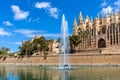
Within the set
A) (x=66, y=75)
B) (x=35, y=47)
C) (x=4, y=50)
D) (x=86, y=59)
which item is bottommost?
(x=66, y=75)

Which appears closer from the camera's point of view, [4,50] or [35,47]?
[35,47]

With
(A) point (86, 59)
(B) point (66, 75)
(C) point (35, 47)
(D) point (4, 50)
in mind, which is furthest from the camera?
(D) point (4, 50)

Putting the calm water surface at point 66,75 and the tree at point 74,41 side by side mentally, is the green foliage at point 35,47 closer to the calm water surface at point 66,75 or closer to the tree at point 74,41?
the tree at point 74,41

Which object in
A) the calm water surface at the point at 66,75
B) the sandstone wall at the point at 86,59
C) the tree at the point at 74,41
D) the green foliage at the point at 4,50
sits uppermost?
the tree at the point at 74,41

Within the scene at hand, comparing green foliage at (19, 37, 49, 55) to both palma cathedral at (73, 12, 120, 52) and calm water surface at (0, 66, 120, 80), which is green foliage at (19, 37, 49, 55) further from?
calm water surface at (0, 66, 120, 80)

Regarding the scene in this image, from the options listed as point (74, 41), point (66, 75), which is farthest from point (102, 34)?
point (66, 75)

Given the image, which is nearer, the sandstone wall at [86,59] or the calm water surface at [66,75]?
the calm water surface at [66,75]

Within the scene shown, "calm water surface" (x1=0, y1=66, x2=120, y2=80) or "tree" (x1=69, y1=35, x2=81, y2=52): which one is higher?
"tree" (x1=69, y1=35, x2=81, y2=52)

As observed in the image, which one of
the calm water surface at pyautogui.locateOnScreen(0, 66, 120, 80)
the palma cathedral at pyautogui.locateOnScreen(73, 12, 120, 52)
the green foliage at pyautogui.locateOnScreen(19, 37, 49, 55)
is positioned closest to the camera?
the calm water surface at pyautogui.locateOnScreen(0, 66, 120, 80)

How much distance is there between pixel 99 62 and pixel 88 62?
109 inches

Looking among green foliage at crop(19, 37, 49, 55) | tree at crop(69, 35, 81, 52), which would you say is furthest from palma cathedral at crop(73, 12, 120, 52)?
green foliage at crop(19, 37, 49, 55)

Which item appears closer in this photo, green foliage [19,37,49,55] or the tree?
the tree

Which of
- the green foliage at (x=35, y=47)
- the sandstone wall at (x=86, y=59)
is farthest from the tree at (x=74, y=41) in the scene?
the sandstone wall at (x=86, y=59)

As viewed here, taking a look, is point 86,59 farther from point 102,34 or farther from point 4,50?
point 4,50
